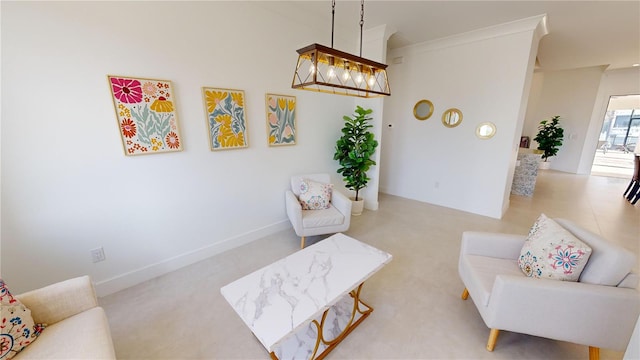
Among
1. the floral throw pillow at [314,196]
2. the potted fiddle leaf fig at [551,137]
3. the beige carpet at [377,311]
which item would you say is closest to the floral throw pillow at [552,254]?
the beige carpet at [377,311]

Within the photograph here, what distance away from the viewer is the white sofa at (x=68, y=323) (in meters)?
1.10

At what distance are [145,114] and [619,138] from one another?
1333 centimetres

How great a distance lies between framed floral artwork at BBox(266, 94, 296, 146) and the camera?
112 inches

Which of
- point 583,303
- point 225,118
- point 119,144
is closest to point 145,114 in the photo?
point 119,144

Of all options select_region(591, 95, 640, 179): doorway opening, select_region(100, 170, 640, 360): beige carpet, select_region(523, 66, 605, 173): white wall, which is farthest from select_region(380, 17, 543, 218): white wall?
select_region(591, 95, 640, 179): doorway opening

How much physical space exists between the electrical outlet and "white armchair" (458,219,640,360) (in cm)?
287

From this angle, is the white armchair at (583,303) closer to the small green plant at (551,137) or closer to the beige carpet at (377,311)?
the beige carpet at (377,311)

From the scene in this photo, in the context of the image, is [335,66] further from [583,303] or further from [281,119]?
[583,303]

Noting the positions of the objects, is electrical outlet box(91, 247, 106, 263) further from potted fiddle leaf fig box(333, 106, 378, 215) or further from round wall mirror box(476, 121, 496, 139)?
round wall mirror box(476, 121, 496, 139)

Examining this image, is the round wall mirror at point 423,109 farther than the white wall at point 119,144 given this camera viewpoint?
Yes

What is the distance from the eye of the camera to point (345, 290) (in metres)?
1.48

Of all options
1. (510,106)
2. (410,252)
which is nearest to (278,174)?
(410,252)

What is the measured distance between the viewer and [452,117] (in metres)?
3.92

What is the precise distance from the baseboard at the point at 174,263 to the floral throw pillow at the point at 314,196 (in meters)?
0.55
